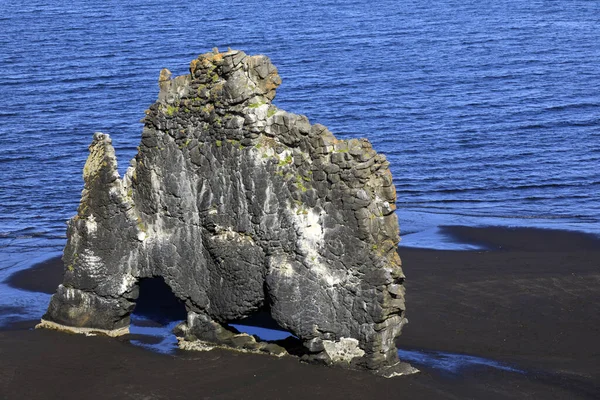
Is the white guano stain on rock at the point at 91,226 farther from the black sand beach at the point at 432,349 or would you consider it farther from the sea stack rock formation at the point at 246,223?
the black sand beach at the point at 432,349

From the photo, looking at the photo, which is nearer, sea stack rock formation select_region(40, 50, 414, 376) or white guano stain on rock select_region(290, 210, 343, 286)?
sea stack rock formation select_region(40, 50, 414, 376)

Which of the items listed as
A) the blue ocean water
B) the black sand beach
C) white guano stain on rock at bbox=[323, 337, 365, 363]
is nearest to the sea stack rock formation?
white guano stain on rock at bbox=[323, 337, 365, 363]

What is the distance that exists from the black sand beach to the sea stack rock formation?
0.85 metres

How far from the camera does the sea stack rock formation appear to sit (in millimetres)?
19766

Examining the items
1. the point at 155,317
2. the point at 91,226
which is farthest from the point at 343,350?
the point at 91,226

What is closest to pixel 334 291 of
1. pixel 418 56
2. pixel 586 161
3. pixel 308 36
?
pixel 586 161

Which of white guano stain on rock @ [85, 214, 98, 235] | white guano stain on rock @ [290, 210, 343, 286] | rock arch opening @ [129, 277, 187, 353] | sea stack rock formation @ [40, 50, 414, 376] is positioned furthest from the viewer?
rock arch opening @ [129, 277, 187, 353]

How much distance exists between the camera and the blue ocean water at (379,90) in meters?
41.2

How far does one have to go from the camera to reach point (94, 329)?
23.1 meters

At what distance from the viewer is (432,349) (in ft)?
75.2

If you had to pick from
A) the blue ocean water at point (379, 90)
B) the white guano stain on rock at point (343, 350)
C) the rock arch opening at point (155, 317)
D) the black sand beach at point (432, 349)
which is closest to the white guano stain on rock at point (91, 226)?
the rock arch opening at point (155, 317)

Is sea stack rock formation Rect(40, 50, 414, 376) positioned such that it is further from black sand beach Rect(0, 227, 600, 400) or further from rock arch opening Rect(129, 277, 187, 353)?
black sand beach Rect(0, 227, 600, 400)

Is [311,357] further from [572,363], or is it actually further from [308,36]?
[308,36]

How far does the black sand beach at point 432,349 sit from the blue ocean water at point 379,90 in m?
4.97
